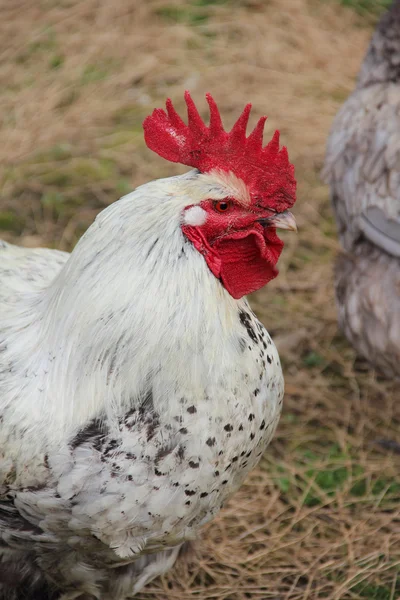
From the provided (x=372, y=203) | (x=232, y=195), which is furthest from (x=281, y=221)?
(x=372, y=203)

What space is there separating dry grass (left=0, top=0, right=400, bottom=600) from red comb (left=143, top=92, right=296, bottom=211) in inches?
74.7

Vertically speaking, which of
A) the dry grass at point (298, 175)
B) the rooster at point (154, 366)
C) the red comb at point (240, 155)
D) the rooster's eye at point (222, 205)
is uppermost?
the red comb at point (240, 155)

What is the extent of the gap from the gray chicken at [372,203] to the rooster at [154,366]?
4.61 ft

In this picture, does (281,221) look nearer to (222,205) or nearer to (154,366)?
(222,205)

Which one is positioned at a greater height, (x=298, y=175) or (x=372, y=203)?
(x=372, y=203)

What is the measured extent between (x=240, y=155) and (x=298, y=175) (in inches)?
157

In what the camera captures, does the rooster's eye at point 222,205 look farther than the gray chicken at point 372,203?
No

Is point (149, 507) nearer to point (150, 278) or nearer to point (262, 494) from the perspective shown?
point (150, 278)

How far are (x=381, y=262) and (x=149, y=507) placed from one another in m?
2.06

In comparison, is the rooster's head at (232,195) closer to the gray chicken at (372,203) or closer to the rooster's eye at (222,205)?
the rooster's eye at (222,205)

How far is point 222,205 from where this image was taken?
260 centimetres

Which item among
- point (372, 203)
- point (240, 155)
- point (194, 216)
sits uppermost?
point (240, 155)

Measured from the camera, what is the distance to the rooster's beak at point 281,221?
8.66 ft

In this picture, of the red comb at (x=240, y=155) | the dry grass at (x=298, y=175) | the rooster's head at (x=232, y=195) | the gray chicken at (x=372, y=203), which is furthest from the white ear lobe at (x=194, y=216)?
the dry grass at (x=298, y=175)
